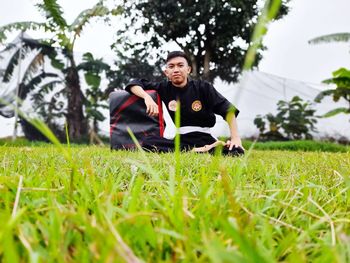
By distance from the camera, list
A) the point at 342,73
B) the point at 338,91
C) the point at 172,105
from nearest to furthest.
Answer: the point at 172,105 → the point at 342,73 → the point at 338,91

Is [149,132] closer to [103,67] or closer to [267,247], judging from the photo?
[267,247]

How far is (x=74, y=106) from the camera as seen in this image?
1117 centimetres

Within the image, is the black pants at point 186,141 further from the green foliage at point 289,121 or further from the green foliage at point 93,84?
the green foliage at point 93,84

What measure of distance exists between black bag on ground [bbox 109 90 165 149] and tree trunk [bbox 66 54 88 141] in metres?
8.04

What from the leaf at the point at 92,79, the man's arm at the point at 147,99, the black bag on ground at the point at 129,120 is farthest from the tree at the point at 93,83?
the man's arm at the point at 147,99

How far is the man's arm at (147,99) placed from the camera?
2383 millimetres

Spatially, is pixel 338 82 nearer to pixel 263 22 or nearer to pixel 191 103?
pixel 191 103

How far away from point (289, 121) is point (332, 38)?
115 inches

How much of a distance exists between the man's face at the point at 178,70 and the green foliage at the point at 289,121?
8532 millimetres

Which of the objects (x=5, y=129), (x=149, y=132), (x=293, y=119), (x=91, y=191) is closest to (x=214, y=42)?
(x=293, y=119)

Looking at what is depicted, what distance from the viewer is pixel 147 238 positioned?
1.22 ft

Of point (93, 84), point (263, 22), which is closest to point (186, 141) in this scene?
point (263, 22)

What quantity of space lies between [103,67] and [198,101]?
31.5ft

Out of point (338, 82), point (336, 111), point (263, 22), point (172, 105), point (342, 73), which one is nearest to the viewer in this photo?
point (263, 22)
